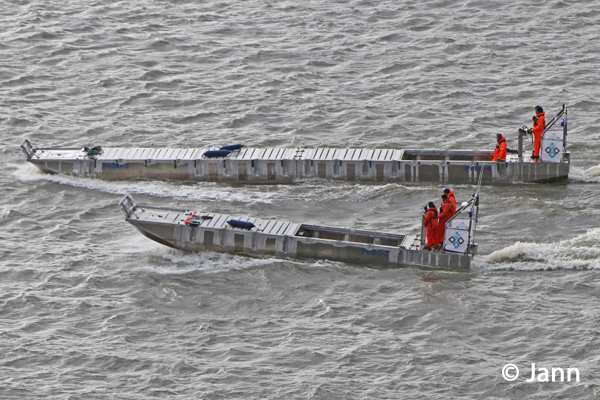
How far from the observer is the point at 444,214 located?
25.8 metres

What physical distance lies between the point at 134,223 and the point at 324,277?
18.5ft

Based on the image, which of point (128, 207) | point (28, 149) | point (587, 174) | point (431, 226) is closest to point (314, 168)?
point (128, 207)

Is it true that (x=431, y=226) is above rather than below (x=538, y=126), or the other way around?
below

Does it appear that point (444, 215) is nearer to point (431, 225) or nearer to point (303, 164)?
point (431, 225)

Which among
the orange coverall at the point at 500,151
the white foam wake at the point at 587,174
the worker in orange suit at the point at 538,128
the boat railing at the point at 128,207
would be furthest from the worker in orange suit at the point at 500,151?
the boat railing at the point at 128,207

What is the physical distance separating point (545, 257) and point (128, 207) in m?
11.7

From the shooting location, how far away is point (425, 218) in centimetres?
2567

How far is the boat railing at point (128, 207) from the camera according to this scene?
27259mm

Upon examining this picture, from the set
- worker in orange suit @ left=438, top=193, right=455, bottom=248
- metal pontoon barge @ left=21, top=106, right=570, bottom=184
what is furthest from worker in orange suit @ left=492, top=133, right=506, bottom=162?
worker in orange suit @ left=438, top=193, right=455, bottom=248

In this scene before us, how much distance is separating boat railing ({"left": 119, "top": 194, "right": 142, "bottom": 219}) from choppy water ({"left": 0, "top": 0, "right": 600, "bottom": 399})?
1.10 m

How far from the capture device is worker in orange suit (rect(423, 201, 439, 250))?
25.6 metres

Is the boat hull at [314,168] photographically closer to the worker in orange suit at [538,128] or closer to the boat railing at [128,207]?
the worker in orange suit at [538,128]

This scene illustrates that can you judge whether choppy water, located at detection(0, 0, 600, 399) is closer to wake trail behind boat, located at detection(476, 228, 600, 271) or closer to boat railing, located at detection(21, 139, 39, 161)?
wake trail behind boat, located at detection(476, 228, 600, 271)

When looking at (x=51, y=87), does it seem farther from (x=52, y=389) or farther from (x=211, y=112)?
(x=52, y=389)
